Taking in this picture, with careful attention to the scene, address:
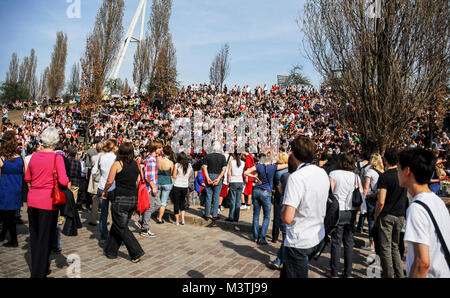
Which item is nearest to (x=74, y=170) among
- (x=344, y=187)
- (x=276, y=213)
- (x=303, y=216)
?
(x=276, y=213)

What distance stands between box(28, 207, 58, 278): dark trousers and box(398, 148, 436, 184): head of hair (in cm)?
413

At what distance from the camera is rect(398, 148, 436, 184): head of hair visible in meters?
2.15

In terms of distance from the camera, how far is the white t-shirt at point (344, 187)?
4543 millimetres

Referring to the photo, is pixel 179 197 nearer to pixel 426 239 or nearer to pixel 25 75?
pixel 426 239

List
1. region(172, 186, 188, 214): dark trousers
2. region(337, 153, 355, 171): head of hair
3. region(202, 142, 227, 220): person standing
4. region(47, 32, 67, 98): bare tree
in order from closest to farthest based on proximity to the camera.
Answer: region(337, 153, 355, 171): head of hair → region(172, 186, 188, 214): dark trousers → region(202, 142, 227, 220): person standing → region(47, 32, 67, 98): bare tree

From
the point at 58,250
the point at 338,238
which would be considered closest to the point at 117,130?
the point at 58,250

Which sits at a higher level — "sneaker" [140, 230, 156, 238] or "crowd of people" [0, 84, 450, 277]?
"crowd of people" [0, 84, 450, 277]

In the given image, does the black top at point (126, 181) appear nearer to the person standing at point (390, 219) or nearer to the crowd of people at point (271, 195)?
the crowd of people at point (271, 195)

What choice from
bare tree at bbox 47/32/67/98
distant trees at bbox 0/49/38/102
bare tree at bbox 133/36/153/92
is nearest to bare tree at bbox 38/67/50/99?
distant trees at bbox 0/49/38/102

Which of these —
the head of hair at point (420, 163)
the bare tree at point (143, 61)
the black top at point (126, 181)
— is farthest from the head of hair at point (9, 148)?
the bare tree at point (143, 61)

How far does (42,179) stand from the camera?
12.7ft

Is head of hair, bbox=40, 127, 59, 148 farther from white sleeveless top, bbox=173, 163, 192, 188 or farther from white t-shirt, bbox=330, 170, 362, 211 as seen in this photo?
white t-shirt, bbox=330, 170, 362, 211

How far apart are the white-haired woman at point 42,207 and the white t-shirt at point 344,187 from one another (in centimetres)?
397

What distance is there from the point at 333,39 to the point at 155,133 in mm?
15277
